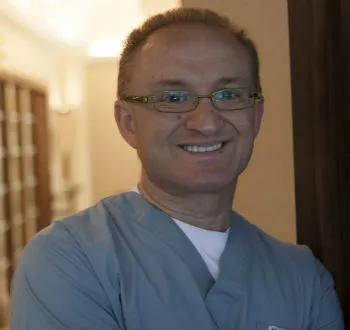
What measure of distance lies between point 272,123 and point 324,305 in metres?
0.42

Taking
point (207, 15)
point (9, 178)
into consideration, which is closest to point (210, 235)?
point (207, 15)

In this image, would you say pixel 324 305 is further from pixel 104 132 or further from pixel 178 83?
pixel 104 132

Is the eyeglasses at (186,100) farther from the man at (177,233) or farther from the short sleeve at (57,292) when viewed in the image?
the short sleeve at (57,292)

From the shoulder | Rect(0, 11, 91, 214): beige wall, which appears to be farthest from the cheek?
Rect(0, 11, 91, 214): beige wall

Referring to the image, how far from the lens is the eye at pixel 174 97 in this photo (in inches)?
31.4

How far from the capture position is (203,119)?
2.60 ft

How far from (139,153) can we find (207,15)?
276 millimetres

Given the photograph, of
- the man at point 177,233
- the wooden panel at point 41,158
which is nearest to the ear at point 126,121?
the man at point 177,233

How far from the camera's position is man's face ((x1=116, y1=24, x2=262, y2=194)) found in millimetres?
798

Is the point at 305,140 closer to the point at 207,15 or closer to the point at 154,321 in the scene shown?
the point at 207,15

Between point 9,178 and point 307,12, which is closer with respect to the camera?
point 307,12

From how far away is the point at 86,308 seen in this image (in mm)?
700

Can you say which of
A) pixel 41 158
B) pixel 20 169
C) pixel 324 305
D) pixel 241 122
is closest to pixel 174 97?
pixel 241 122

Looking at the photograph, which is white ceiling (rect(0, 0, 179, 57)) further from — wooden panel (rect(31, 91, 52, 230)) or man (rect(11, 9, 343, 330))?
man (rect(11, 9, 343, 330))
